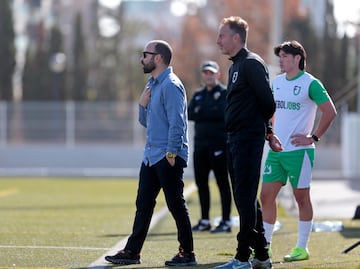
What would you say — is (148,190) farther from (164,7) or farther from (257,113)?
(164,7)

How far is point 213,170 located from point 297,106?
358cm

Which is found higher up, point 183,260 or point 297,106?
point 297,106

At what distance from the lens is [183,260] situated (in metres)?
8.88

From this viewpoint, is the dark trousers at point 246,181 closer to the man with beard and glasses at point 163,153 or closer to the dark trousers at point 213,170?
the man with beard and glasses at point 163,153

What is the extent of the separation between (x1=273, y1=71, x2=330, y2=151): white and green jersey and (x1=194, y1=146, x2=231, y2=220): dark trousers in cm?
326

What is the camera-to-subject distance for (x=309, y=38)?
47344 millimetres

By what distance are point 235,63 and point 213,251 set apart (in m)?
2.61

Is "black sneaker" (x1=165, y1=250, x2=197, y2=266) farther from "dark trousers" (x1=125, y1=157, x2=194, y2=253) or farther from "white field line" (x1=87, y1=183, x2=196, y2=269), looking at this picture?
"white field line" (x1=87, y1=183, x2=196, y2=269)

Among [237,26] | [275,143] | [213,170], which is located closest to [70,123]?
[213,170]

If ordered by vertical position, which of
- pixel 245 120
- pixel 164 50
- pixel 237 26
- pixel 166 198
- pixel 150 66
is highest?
pixel 237 26

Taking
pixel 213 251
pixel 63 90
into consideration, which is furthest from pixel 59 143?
pixel 213 251

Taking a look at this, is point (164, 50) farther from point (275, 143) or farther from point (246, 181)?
point (246, 181)

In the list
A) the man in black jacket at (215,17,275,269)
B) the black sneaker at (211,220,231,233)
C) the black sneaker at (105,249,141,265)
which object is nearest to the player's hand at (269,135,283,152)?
the man in black jacket at (215,17,275,269)

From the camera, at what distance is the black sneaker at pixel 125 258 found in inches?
352
